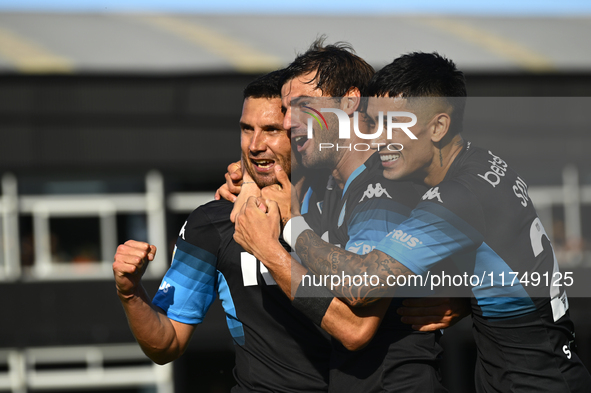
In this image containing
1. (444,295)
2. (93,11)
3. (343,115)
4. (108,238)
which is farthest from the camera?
(93,11)

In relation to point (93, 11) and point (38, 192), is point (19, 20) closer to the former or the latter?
point (93, 11)

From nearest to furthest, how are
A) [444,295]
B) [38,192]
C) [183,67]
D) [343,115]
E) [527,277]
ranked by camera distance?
[527,277]
[444,295]
[343,115]
[183,67]
[38,192]

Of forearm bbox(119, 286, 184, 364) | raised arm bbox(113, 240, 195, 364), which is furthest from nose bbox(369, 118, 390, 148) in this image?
forearm bbox(119, 286, 184, 364)

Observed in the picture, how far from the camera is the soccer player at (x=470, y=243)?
2.22 m

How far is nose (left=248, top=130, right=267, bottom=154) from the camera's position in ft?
9.51

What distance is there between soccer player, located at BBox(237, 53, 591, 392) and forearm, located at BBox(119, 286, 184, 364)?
0.75 metres

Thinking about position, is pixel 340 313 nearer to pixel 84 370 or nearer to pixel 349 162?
pixel 349 162

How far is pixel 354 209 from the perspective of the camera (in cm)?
243

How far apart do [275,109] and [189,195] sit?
27.0 ft

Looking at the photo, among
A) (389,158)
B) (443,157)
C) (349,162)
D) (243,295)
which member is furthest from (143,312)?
(443,157)

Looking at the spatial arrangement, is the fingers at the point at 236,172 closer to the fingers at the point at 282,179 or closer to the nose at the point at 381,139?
the fingers at the point at 282,179

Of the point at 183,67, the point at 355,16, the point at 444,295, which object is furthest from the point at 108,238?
the point at 444,295

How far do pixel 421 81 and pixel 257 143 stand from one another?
905mm

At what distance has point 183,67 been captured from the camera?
1012cm
